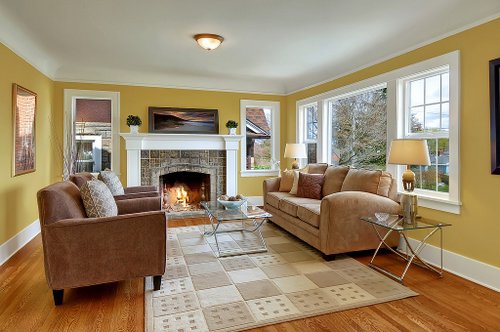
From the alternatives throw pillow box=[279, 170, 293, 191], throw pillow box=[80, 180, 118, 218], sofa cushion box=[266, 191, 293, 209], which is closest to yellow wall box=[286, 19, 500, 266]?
sofa cushion box=[266, 191, 293, 209]

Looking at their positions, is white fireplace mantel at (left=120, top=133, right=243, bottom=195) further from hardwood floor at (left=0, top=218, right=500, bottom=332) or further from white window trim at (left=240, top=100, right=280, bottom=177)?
hardwood floor at (left=0, top=218, right=500, bottom=332)

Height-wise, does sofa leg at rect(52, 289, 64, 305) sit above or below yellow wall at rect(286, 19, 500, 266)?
below

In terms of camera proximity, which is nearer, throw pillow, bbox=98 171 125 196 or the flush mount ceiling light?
A: the flush mount ceiling light

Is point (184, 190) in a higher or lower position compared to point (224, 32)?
lower

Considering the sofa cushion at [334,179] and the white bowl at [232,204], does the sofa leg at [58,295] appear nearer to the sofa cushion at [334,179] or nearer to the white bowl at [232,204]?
the white bowl at [232,204]

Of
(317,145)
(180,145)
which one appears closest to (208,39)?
(180,145)

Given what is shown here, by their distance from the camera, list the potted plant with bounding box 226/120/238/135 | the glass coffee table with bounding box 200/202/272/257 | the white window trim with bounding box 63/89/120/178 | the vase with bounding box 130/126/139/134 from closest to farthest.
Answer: the glass coffee table with bounding box 200/202/272/257, the white window trim with bounding box 63/89/120/178, the vase with bounding box 130/126/139/134, the potted plant with bounding box 226/120/238/135

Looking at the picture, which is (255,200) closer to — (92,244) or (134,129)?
(134,129)

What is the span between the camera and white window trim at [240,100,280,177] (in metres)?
6.14

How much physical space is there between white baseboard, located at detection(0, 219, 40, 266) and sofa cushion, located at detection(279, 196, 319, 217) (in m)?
3.15

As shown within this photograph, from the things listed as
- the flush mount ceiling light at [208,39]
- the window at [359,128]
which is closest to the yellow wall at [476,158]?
the window at [359,128]

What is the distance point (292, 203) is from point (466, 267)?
1.87m

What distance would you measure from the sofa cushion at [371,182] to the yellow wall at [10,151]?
12.6 ft

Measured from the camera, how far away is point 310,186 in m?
4.32
